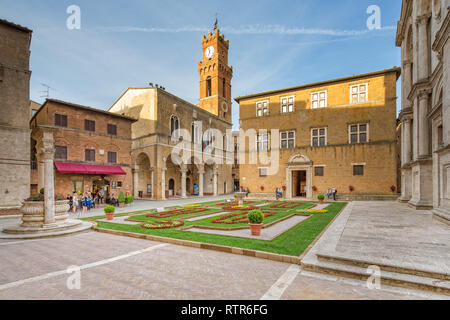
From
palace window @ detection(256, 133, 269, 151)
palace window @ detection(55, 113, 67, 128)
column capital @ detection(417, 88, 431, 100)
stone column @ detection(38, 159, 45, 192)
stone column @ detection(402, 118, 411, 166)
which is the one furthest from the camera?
palace window @ detection(256, 133, 269, 151)

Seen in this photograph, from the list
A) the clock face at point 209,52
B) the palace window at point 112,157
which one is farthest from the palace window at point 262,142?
the clock face at point 209,52

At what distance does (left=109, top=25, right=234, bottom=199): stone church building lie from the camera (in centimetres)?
2930

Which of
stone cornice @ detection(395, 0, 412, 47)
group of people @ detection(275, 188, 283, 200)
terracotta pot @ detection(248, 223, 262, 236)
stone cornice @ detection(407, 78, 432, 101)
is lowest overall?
group of people @ detection(275, 188, 283, 200)

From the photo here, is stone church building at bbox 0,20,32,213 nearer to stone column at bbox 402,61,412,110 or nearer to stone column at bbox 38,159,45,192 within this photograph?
stone column at bbox 38,159,45,192

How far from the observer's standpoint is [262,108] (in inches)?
1158

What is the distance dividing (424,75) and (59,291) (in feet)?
66.9

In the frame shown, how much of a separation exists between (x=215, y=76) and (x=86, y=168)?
111ft

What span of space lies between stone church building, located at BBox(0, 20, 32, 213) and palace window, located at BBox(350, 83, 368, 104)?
29.8 metres

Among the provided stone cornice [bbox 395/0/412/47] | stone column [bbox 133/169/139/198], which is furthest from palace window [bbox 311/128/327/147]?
stone column [bbox 133/169/139/198]

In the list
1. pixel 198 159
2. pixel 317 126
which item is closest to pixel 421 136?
pixel 317 126

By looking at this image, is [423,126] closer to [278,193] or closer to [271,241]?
[271,241]

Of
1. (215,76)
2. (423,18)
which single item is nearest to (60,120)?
(423,18)

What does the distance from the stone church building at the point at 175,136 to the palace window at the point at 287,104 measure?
13.7 m

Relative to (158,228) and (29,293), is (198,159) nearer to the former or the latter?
(158,228)
